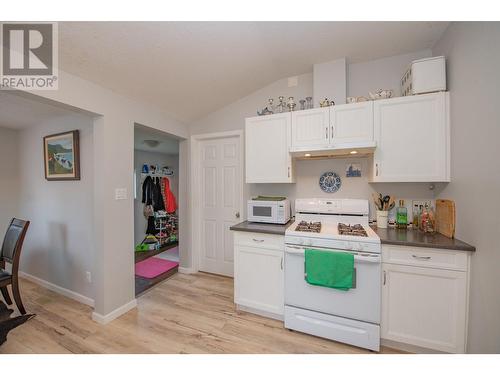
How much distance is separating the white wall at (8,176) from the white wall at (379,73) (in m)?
4.88

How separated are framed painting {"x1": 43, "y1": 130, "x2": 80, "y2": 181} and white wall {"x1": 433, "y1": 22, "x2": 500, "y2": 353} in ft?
12.1

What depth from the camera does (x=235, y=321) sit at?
6.53 feet

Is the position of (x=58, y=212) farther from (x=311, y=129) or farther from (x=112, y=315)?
(x=311, y=129)

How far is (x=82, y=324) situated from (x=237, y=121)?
9.36ft

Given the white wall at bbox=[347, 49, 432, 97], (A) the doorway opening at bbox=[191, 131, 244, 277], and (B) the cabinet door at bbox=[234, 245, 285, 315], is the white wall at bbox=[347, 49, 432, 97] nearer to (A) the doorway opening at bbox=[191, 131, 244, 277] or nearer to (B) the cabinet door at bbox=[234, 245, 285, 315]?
(A) the doorway opening at bbox=[191, 131, 244, 277]

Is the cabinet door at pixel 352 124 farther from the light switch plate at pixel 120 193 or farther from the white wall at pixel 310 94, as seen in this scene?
the light switch plate at pixel 120 193

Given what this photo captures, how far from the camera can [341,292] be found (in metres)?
1.66

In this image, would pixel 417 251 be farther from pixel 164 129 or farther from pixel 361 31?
pixel 164 129

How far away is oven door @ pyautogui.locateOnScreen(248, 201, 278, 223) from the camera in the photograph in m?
2.23

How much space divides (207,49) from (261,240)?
1.87 m

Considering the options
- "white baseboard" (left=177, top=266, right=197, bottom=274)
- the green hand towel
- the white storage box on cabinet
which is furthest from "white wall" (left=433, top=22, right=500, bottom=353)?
"white baseboard" (left=177, top=266, right=197, bottom=274)

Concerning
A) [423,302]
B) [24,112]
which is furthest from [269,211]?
[24,112]

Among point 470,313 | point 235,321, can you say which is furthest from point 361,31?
point 235,321

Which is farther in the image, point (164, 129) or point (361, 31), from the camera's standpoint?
point (164, 129)
